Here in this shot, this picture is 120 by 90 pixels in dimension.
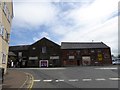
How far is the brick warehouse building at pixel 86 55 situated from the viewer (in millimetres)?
63375

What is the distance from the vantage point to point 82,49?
212ft


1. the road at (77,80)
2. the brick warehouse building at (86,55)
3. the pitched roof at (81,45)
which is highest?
the pitched roof at (81,45)

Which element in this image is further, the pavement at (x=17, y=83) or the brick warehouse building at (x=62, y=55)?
the brick warehouse building at (x=62, y=55)

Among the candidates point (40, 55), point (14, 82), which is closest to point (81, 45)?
point (40, 55)

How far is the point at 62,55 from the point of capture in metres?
64.1

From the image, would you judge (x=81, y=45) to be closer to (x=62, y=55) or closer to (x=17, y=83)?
(x=62, y=55)

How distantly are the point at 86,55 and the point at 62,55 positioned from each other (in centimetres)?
742

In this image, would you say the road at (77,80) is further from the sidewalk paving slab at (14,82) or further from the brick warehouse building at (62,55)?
the brick warehouse building at (62,55)

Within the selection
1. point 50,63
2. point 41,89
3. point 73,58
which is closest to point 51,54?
point 50,63

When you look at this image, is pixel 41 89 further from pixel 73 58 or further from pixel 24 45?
pixel 24 45

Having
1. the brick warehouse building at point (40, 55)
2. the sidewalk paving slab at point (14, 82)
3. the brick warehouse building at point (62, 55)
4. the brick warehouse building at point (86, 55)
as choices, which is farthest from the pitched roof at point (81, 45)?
the sidewalk paving slab at point (14, 82)

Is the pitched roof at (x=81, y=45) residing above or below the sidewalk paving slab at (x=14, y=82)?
above

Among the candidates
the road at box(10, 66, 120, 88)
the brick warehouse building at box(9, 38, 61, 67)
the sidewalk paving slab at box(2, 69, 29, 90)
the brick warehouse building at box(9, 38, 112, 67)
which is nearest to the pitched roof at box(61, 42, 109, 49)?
the brick warehouse building at box(9, 38, 112, 67)

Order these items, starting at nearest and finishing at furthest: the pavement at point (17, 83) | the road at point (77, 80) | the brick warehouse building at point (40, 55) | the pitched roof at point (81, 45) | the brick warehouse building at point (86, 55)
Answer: the pavement at point (17, 83), the road at point (77, 80), the brick warehouse building at point (86, 55), the brick warehouse building at point (40, 55), the pitched roof at point (81, 45)
